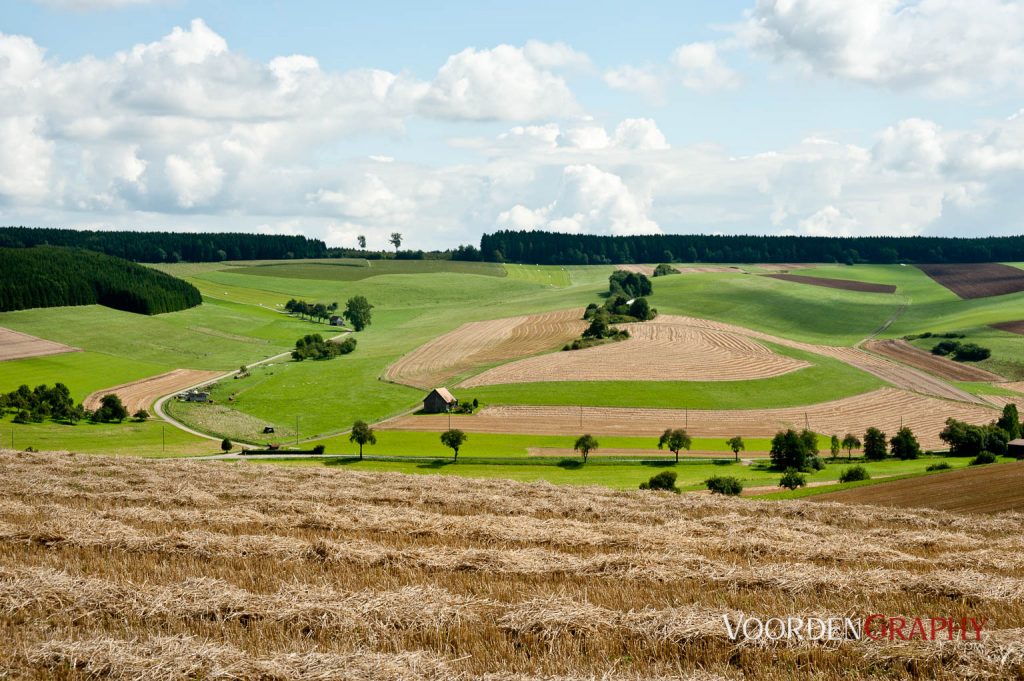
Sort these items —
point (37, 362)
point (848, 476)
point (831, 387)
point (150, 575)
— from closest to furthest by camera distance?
point (150, 575) < point (848, 476) < point (831, 387) < point (37, 362)

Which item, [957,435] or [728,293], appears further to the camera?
[728,293]

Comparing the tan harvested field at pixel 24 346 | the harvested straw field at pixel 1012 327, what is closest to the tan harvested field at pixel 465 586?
the tan harvested field at pixel 24 346

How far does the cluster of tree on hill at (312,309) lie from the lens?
17762cm

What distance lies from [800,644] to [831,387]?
3952 inches

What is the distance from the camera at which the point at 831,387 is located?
106500 millimetres

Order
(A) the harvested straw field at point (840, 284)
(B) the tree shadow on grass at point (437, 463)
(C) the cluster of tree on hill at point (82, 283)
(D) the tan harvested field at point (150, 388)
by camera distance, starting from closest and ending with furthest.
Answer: (B) the tree shadow on grass at point (437, 463) → (D) the tan harvested field at point (150, 388) → (C) the cluster of tree on hill at point (82, 283) → (A) the harvested straw field at point (840, 284)

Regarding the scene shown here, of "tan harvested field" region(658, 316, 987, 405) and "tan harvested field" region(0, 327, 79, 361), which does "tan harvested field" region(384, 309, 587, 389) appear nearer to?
"tan harvested field" region(658, 316, 987, 405)

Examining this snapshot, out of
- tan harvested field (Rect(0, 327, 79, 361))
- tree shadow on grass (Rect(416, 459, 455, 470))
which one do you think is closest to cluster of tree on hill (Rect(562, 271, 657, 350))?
tree shadow on grass (Rect(416, 459, 455, 470))

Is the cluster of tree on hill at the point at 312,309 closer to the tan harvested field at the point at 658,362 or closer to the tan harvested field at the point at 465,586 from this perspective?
the tan harvested field at the point at 658,362

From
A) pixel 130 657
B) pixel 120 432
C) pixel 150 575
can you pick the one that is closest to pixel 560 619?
pixel 130 657

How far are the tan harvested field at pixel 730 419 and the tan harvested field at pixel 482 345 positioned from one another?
1869 cm

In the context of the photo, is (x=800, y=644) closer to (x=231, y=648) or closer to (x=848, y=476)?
(x=231, y=648)

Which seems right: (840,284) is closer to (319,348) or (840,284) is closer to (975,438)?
(319,348)

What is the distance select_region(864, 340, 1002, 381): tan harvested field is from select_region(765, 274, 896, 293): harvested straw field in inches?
1985
